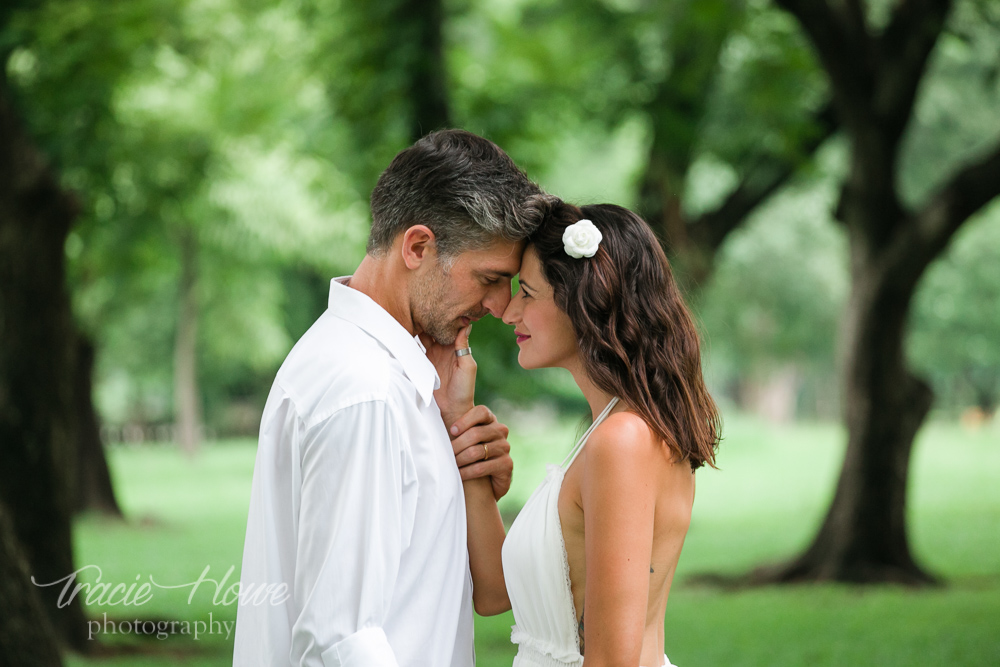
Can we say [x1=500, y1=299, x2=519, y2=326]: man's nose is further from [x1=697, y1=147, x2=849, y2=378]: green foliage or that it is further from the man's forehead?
[x1=697, y1=147, x2=849, y2=378]: green foliage

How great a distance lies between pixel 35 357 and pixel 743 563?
889 centimetres

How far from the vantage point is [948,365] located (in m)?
30.7

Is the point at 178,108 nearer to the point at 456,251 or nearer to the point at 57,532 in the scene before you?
the point at 57,532

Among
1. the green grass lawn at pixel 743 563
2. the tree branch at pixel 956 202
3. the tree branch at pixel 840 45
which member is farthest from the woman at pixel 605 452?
the tree branch at pixel 956 202

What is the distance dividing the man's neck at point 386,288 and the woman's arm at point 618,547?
2.00ft

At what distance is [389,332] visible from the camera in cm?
235

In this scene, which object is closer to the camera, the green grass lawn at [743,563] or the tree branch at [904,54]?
the green grass lawn at [743,563]

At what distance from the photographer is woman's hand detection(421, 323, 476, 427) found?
2676 millimetres

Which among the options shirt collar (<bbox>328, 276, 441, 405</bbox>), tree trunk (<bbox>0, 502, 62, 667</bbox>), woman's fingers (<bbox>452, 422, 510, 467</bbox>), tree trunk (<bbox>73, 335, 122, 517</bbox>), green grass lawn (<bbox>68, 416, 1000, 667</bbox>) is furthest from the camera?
tree trunk (<bbox>73, 335, 122, 517</bbox>)

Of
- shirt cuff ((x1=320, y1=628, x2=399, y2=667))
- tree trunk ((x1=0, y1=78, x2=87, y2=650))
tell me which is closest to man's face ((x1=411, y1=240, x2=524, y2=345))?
shirt cuff ((x1=320, y1=628, x2=399, y2=667))

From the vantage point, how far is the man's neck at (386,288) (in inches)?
97.0

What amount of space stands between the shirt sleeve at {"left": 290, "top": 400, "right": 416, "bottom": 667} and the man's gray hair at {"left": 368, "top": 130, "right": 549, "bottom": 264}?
55cm

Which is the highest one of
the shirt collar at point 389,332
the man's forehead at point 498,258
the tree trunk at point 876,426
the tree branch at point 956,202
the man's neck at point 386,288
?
the tree branch at point 956,202

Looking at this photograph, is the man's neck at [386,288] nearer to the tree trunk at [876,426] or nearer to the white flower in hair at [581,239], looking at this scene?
the white flower in hair at [581,239]
